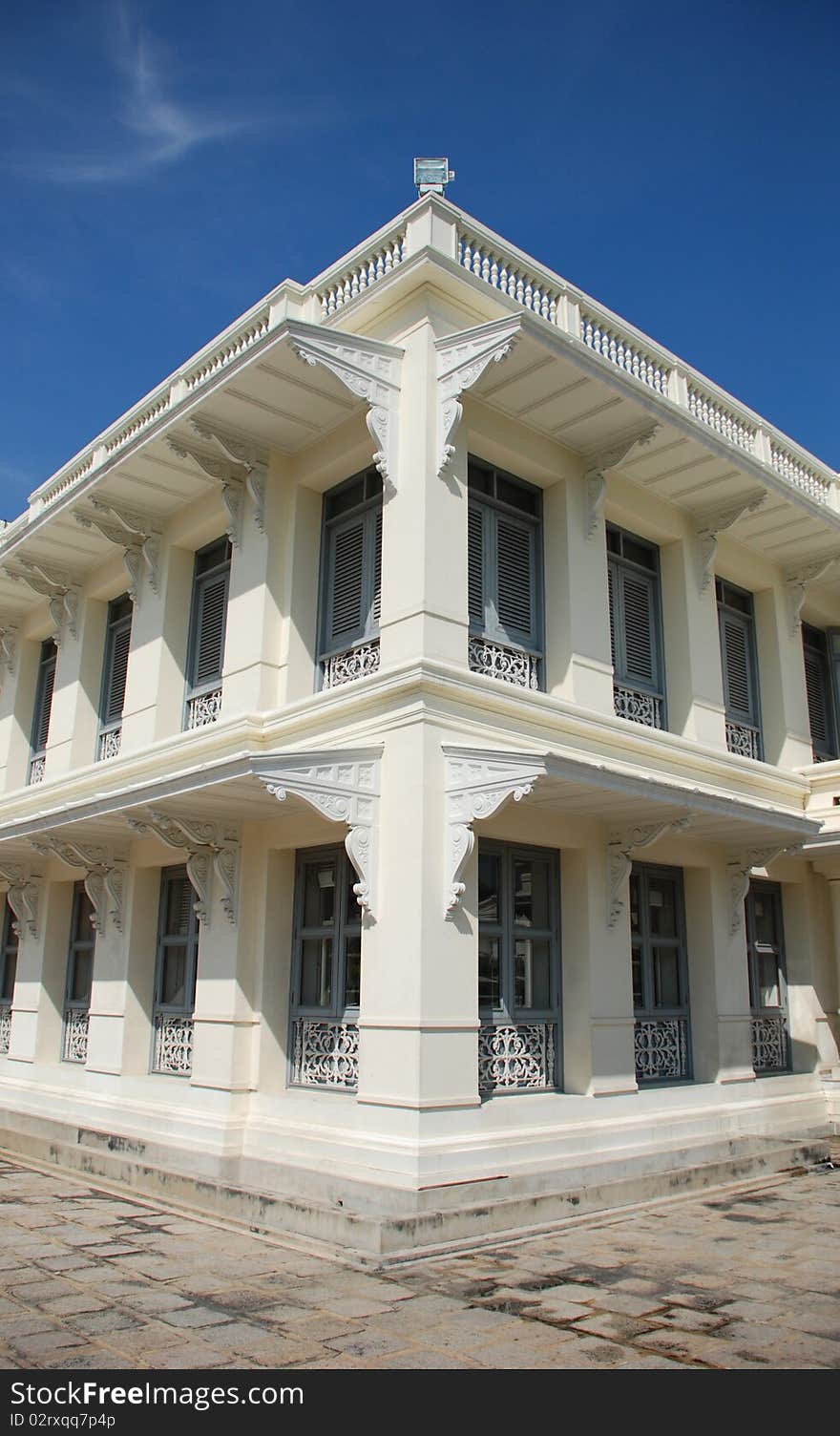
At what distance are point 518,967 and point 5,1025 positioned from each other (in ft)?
25.9

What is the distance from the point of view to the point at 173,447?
10438 mm

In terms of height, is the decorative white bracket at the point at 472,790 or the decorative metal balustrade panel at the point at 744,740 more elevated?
the decorative metal balustrade panel at the point at 744,740

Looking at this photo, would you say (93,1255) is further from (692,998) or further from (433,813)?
(692,998)

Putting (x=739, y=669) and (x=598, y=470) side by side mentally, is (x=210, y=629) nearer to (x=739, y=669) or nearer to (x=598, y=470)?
(x=598, y=470)

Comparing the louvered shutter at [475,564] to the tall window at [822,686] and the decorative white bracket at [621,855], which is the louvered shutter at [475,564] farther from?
the tall window at [822,686]

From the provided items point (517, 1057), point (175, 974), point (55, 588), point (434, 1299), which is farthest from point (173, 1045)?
point (55, 588)

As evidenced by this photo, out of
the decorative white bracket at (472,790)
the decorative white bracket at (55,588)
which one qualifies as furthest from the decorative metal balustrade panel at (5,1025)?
the decorative white bracket at (472,790)

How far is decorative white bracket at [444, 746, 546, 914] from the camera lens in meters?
7.77

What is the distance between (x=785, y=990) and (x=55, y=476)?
1112cm

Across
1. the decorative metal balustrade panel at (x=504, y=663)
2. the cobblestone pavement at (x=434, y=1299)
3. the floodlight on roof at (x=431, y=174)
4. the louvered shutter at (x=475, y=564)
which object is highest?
the floodlight on roof at (x=431, y=174)

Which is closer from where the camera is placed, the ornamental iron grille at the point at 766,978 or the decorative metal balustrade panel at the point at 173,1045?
the decorative metal balustrade panel at the point at 173,1045

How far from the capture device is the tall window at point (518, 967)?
8773 millimetres

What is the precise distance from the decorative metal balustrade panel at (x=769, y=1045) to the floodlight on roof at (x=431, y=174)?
28.8ft

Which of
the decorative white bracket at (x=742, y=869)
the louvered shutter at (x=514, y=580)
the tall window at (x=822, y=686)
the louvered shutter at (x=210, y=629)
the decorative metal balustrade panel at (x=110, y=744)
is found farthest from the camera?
the tall window at (x=822, y=686)
